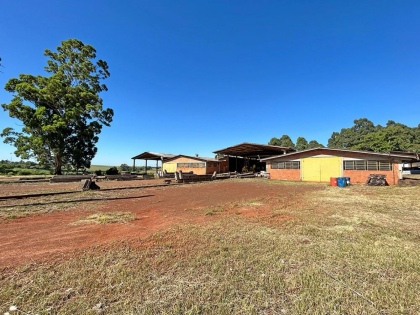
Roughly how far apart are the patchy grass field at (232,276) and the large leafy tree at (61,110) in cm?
2618

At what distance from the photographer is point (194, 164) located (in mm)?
34000

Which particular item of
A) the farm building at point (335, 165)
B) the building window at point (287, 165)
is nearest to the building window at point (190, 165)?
the farm building at point (335, 165)

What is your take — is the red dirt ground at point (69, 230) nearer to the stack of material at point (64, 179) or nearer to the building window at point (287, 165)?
the stack of material at point (64, 179)

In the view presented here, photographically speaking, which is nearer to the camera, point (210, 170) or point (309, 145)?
point (210, 170)

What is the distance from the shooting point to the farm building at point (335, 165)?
17906 millimetres

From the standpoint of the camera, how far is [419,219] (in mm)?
6465

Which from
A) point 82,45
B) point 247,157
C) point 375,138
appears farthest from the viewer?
point 375,138

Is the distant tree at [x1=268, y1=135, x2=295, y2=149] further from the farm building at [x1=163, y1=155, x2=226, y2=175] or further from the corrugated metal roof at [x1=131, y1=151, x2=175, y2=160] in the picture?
the corrugated metal roof at [x1=131, y1=151, x2=175, y2=160]

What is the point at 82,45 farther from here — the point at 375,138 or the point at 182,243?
the point at 375,138

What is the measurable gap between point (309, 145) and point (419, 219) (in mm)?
74205

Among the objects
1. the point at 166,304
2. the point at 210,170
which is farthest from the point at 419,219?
the point at 210,170

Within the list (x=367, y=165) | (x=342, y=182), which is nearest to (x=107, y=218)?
(x=342, y=182)

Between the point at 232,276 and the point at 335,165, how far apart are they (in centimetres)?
2162

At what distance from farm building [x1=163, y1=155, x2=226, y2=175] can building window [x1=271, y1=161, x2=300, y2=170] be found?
10885 mm
